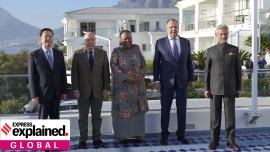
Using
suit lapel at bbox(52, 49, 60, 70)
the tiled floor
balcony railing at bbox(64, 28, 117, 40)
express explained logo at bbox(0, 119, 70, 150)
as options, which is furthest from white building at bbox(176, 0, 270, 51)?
express explained logo at bbox(0, 119, 70, 150)

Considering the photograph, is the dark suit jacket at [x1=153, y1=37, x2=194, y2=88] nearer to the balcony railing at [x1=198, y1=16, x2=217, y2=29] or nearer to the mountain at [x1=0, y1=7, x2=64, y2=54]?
the mountain at [x1=0, y1=7, x2=64, y2=54]

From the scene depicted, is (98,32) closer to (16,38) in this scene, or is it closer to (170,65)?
(170,65)

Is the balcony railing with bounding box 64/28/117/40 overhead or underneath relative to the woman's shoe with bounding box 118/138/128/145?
overhead

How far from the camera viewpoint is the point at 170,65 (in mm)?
4660

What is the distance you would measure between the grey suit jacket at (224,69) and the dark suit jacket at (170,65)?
37 cm

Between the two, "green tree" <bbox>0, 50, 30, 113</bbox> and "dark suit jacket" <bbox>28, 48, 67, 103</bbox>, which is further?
"green tree" <bbox>0, 50, 30, 113</bbox>

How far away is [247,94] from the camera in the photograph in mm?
5414

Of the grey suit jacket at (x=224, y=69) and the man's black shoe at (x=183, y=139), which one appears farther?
the man's black shoe at (x=183, y=139)

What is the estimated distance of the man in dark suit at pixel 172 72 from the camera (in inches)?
184

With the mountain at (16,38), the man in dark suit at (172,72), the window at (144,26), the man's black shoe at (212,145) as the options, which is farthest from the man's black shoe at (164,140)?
the window at (144,26)

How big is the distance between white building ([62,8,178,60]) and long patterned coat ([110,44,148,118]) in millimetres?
23923

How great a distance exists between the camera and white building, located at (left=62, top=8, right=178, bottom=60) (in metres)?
29.7

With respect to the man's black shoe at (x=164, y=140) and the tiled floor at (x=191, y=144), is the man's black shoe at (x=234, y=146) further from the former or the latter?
the man's black shoe at (x=164, y=140)

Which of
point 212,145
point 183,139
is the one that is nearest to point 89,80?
point 183,139
